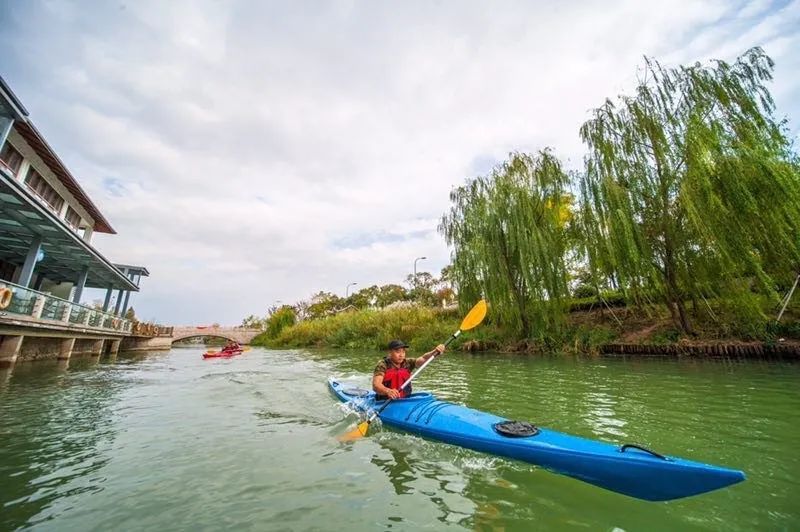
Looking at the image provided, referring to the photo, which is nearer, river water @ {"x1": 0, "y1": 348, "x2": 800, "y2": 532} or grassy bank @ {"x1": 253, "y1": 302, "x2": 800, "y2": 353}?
river water @ {"x1": 0, "y1": 348, "x2": 800, "y2": 532}

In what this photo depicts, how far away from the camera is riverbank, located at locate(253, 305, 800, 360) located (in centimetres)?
998

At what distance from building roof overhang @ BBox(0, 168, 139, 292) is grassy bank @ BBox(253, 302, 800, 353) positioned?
44.1 feet

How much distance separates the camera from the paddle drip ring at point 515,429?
3.25 m

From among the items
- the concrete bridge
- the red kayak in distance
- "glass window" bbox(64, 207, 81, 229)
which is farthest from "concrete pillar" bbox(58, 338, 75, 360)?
the concrete bridge

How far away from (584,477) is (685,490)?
0.64 meters

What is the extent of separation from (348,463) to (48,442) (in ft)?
11.5

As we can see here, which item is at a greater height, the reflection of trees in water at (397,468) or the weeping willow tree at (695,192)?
the weeping willow tree at (695,192)

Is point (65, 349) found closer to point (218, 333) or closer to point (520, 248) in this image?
point (520, 248)

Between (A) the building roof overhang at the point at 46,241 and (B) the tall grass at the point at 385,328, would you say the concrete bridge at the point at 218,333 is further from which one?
(A) the building roof overhang at the point at 46,241

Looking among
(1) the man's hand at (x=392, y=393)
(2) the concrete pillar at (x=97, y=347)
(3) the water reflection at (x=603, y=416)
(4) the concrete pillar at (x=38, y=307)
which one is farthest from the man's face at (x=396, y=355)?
(2) the concrete pillar at (x=97, y=347)

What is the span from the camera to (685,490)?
2309 mm

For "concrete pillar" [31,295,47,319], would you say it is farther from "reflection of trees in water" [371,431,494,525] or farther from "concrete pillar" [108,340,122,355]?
"reflection of trees in water" [371,431,494,525]

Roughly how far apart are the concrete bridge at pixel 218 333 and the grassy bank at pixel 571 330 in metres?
16.8

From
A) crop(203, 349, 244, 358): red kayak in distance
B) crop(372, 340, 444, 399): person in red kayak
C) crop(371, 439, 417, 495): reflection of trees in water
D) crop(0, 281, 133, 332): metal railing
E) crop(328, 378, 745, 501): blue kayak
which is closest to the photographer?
crop(328, 378, 745, 501): blue kayak
